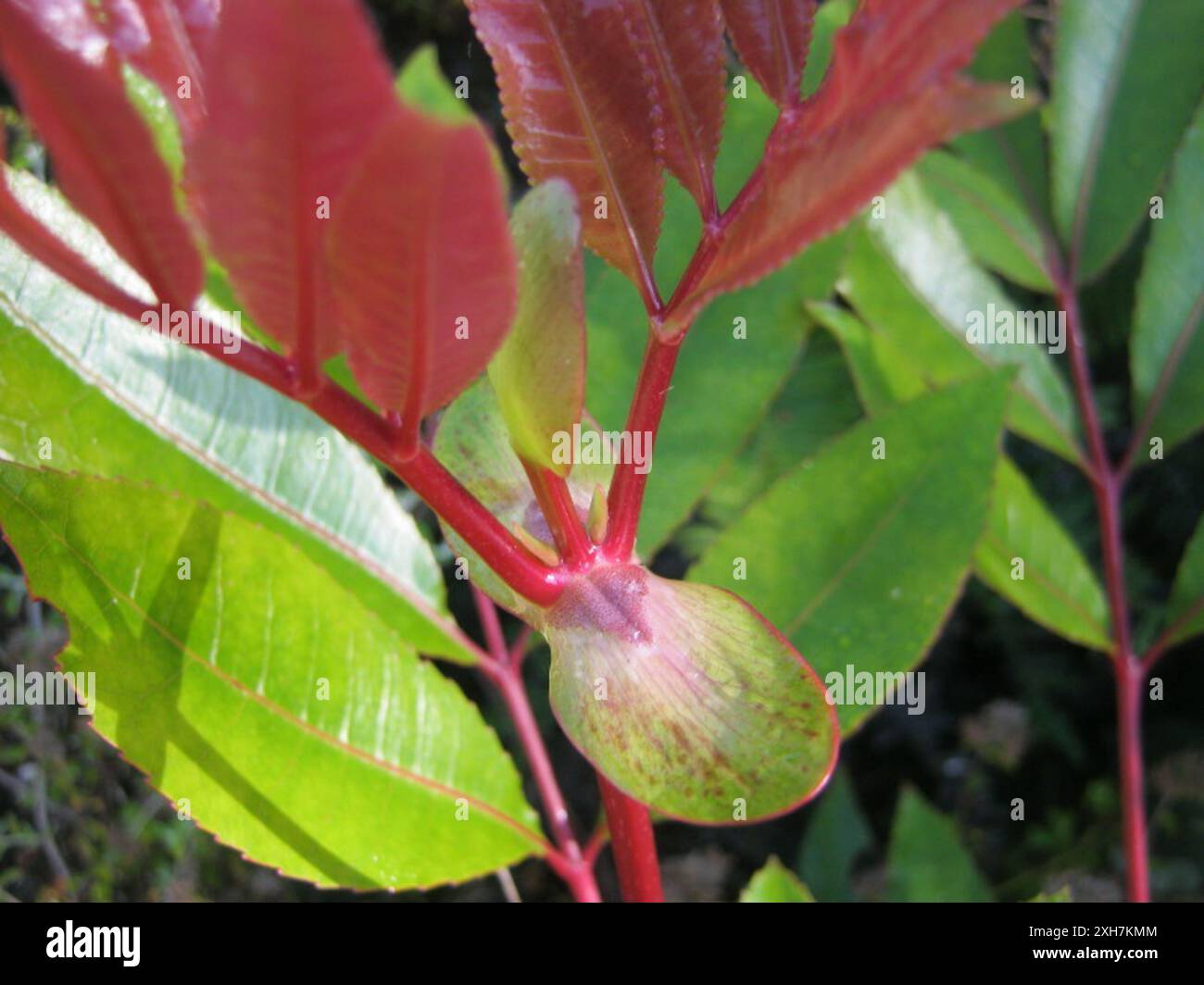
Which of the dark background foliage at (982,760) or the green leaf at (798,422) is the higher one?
the green leaf at (798,422)

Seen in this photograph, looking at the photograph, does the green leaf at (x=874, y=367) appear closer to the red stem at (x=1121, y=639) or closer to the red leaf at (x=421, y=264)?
the red stem at (x=1121, y=639)

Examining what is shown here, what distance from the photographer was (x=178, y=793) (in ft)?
1.59

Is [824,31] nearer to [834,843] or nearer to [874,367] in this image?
[874,367]

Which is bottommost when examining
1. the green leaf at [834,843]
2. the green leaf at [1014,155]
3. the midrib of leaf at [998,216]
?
the green leaf at [834,843]

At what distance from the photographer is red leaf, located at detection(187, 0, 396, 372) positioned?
25cm

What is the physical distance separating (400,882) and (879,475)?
1.17ft

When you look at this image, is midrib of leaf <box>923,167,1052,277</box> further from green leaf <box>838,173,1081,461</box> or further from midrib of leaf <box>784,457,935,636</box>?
midrib of leaf <box>784,457,935,636</box>

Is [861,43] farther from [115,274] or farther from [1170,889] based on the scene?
[1170,889]

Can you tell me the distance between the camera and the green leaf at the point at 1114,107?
84 cm

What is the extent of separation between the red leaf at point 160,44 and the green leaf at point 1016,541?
1.67 feet

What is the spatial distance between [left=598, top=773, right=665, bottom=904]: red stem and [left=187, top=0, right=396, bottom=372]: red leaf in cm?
26

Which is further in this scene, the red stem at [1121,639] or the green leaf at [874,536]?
the red stem at [1121,639]

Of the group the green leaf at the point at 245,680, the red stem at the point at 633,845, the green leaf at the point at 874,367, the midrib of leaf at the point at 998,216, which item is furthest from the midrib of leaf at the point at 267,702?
the midrib of leaf at the point at 998,216
